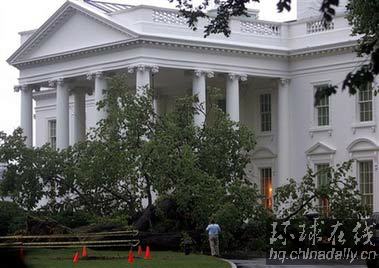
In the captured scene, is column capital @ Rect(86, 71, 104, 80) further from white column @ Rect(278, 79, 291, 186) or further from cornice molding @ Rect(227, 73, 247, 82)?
white column @ Rect(278, 79, 291, 186)

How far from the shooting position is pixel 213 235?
3011 cm

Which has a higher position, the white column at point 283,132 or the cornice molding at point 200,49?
the cornice molding at point 200,49

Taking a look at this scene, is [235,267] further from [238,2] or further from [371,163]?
[371,163]

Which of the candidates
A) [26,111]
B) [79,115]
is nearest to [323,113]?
[79,115]

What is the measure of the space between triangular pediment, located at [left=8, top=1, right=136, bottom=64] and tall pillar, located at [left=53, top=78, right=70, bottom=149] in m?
1.80

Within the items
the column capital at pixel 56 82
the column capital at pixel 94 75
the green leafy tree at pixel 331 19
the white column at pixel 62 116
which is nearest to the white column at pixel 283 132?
the column capital at pixel 94 75

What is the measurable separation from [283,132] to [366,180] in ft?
19.1

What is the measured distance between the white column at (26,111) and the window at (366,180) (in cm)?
1776

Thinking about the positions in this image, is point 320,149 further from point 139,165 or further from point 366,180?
point 139,165

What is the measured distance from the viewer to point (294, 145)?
174ft

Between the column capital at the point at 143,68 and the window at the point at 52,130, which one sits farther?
the window at the point at 52,130

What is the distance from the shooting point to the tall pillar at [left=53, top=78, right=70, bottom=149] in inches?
2080

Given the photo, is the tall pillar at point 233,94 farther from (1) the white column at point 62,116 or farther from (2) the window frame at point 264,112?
(1) the white column at point 62,116

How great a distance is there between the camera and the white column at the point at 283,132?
173ft
